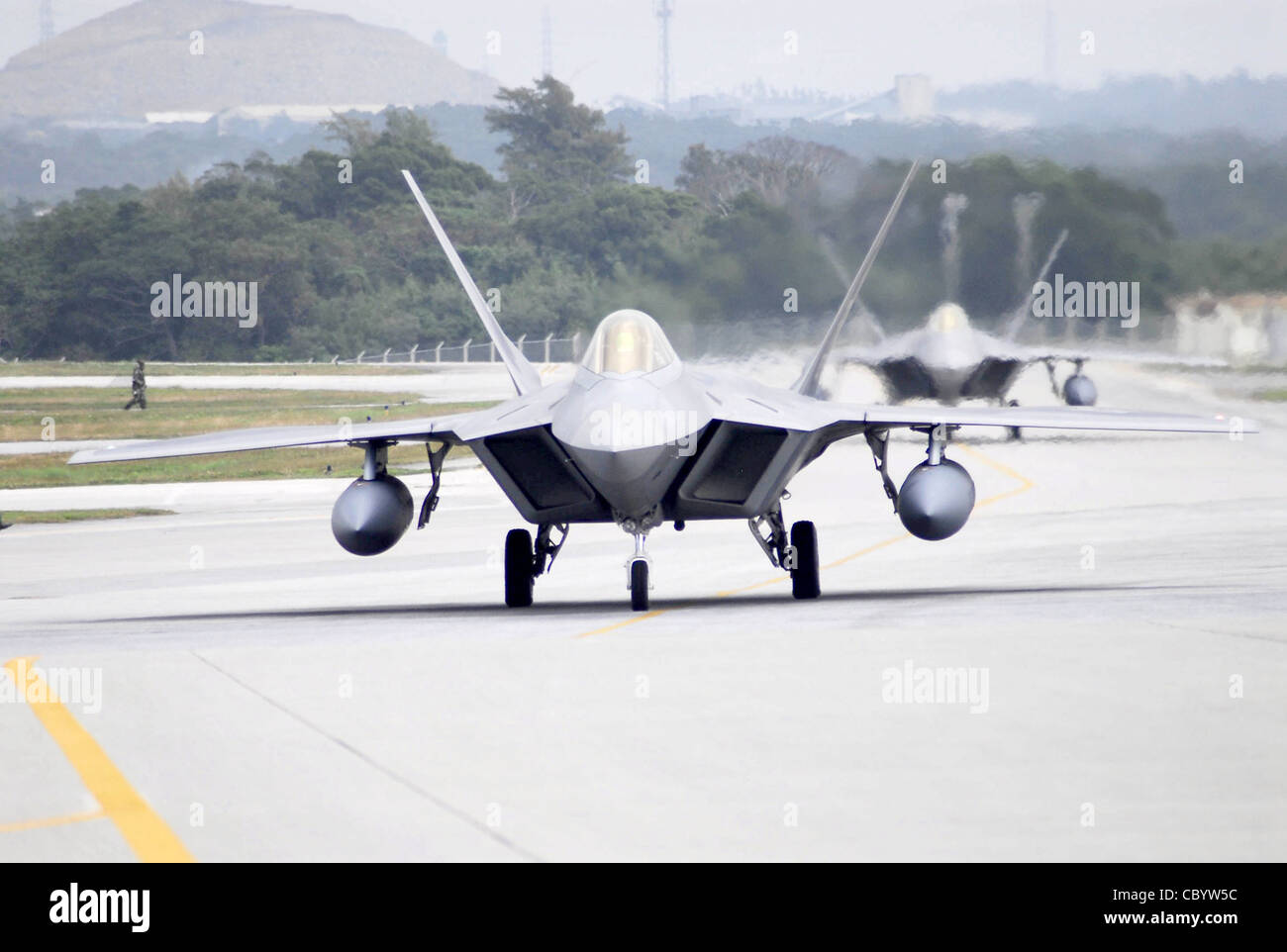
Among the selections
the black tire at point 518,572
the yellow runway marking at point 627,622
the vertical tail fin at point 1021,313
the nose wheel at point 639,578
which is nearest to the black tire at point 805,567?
the yellow runway marking at point 627,622

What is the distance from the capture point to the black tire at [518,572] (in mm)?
16969

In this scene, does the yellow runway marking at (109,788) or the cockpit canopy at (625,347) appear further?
the cockpit canopy at (625,347)

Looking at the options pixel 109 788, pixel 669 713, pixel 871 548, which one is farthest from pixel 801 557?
pixel 109 788

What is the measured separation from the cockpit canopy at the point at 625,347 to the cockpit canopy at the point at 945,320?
19118 millimetres

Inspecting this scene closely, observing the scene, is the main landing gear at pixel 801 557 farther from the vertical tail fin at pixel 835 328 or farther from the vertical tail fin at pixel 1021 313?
the vertical tail fin at pixel 1021 313

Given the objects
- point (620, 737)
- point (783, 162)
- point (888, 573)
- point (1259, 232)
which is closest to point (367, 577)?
point (888, 573)

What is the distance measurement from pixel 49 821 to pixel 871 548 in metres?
16.0

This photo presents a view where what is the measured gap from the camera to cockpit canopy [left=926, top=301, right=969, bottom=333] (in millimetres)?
33656

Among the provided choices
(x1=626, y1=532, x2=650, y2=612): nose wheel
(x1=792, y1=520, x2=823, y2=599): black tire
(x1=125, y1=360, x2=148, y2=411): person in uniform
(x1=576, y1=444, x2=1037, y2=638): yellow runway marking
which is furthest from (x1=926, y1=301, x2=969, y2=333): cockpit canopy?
(x1=125, y1=360, x2=148, y2=411): person in uniform

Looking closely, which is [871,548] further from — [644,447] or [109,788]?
[109,788]

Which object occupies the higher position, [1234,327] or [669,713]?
[1234,327]

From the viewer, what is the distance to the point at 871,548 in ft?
74.9

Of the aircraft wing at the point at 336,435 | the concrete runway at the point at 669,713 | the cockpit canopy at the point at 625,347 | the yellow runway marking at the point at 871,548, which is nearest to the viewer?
the concrete runway at the point at 669,713
